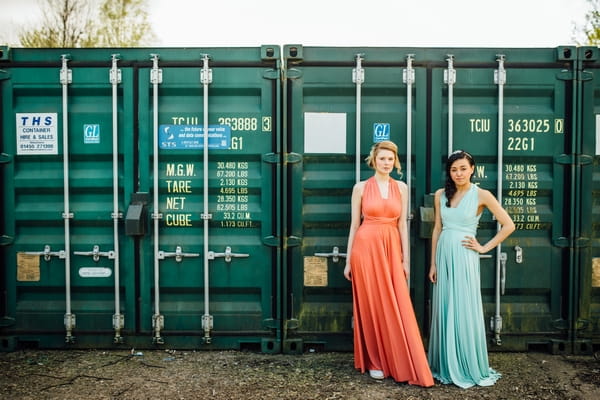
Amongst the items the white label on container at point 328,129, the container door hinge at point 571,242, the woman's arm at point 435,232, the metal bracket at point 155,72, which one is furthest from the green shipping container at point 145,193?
the container door hinge at point 571,242

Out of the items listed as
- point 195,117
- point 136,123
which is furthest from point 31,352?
point 195,117

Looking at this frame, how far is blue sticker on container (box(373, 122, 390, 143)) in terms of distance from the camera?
4.57 metres

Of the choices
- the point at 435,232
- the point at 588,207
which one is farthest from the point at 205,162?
the point at 588,207

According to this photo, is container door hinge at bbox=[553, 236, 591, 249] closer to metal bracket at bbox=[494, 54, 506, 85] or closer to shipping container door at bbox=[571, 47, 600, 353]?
shipping container door at bbox=[571, 47, 600, 353]

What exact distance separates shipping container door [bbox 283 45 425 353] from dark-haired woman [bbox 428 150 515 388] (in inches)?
24.0

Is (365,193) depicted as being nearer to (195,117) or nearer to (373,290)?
(373,290)

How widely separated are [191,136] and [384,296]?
2.22m

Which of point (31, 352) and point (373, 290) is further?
point (31, 352)

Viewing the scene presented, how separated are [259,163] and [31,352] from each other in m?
2.77

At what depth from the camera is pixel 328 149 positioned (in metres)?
4.60

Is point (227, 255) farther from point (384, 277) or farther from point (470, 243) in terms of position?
point (470, 243)

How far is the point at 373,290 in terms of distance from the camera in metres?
4.09

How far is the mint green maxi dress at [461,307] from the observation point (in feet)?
13.0

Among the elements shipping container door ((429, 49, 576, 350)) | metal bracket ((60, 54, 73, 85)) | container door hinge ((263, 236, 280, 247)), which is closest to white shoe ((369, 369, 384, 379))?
shipping container door ((429, 49, 576, 350))
